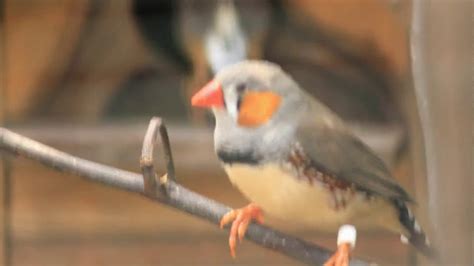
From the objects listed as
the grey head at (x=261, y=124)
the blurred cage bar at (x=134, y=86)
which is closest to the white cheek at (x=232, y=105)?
the grey head at (x=261, y=124)

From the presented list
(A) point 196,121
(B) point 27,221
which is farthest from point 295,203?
(B) point 27,221

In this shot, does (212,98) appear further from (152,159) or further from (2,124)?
(2,124)

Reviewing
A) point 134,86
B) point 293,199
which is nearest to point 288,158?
point 293,199

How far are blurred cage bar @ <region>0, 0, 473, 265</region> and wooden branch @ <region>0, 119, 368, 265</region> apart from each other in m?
0.30

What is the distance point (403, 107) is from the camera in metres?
0.70

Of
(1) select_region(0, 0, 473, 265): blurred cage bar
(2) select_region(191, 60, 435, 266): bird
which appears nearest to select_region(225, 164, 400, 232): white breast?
(2) select_region(191, 60, 435, 266): bird

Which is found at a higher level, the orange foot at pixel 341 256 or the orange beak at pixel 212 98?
the orange beak at pixel 212 98

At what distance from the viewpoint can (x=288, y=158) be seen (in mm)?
342

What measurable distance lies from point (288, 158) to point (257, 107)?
25 mm

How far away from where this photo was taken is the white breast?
34 cm

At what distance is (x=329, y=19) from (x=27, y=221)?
32 centimetres

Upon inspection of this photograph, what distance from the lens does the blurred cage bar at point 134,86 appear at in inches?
27.7

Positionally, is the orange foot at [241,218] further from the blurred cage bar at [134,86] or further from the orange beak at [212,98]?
the blurred cage bar at [134,86]

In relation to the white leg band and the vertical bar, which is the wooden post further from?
the vertical bar
